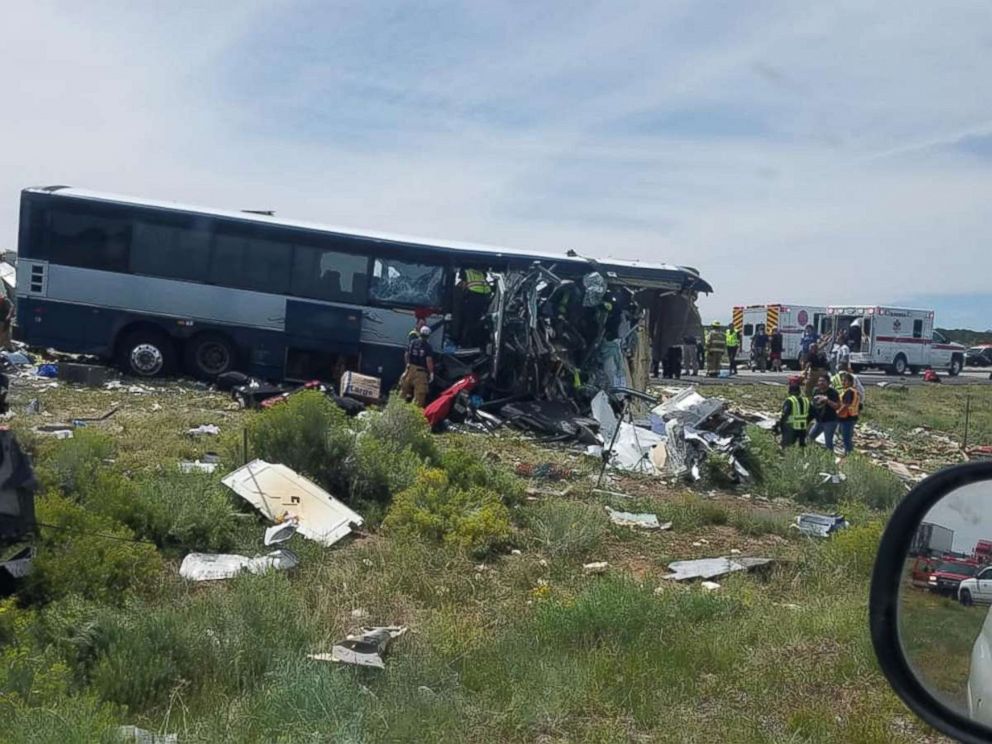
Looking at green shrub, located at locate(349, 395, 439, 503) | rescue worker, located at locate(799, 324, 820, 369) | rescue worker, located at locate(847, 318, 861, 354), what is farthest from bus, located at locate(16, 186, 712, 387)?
rescue worker, located at locate(847, 318, 861, 354)

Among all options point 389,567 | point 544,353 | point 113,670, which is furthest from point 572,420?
point 113,670

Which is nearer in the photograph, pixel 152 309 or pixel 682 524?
pixel 682 524

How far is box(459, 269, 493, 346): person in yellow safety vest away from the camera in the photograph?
18125 millimetres

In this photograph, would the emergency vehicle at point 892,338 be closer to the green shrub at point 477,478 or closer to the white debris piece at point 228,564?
the green shrub at point 477,478

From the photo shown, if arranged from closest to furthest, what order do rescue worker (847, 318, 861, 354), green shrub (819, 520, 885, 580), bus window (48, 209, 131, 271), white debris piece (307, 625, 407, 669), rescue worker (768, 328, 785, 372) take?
1. white debris piece (307, 625, 407, 669)
2. green shrub (819, 520, 885, 580)
3. bus window (48, 209, 131, 271)
4. rescue worker (768, 328, 785, 372)
5. rescue worker (847, 318, 861, 354)

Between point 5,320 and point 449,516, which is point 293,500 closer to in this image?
point 449,516

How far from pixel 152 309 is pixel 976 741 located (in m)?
17.8

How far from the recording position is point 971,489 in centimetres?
232

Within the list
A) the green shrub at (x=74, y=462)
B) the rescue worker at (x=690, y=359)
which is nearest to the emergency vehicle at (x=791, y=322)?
the rescue worker at (x=690, y=359)

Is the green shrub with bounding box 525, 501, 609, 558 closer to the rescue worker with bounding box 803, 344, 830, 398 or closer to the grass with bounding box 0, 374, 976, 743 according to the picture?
the grass with bounding box 0, 374, 976, 743

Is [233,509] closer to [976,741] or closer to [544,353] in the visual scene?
[976,741]

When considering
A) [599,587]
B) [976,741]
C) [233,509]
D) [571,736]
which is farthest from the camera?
Result: [233,509]

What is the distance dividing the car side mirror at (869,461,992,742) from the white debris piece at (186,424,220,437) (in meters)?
11.1

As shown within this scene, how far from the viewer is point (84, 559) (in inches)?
242
